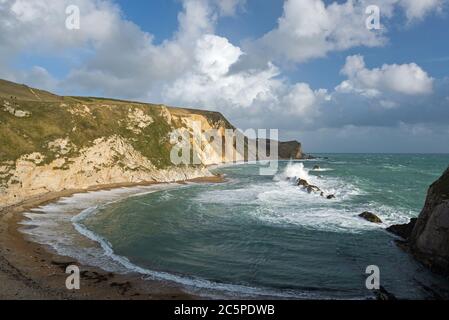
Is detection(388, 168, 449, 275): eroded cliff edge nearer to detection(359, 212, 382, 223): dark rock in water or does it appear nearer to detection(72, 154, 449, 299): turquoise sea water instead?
detection(72, 154, 449, 299): turquoise sea water

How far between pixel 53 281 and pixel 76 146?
39382 millimetres

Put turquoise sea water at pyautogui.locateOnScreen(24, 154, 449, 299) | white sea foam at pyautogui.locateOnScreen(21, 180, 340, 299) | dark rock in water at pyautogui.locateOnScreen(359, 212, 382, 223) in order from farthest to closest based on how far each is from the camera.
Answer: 1. dark rock in water at pyautogui.locateOnScreen(359, 212, 382, 223)
2. turquoise sea water at pyautogui.locateOnScreen(24, 154, 449, 299)
3. white sea foam at pyautogui.locateOnScreen(21, 180, 340, 299)

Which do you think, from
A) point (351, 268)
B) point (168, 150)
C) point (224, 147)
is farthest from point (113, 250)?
point (224, 147)

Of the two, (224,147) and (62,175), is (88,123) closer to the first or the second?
(62,175)

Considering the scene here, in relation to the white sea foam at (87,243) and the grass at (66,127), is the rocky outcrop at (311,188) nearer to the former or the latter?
the grass at (66,127)

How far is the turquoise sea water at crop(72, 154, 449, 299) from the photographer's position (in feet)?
63.6

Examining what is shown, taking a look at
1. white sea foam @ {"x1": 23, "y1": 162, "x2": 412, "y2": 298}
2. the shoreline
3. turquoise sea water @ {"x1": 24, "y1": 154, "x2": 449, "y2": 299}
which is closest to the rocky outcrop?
white sea foam @ {"x1": 23, "y1": 162, "x2": 412, "y2": 298}

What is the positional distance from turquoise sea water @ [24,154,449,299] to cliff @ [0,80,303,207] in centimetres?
561

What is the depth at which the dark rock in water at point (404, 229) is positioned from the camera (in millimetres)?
28094

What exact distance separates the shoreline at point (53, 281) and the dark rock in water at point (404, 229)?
61.5 feet

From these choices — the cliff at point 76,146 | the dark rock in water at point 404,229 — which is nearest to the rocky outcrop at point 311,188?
the dark rock in water at point 404,229

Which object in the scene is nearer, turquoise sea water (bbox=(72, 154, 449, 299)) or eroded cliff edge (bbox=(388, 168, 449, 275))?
turquoise sea water (bbox=(72, 154, 449, 299))

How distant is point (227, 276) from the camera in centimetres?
1992
